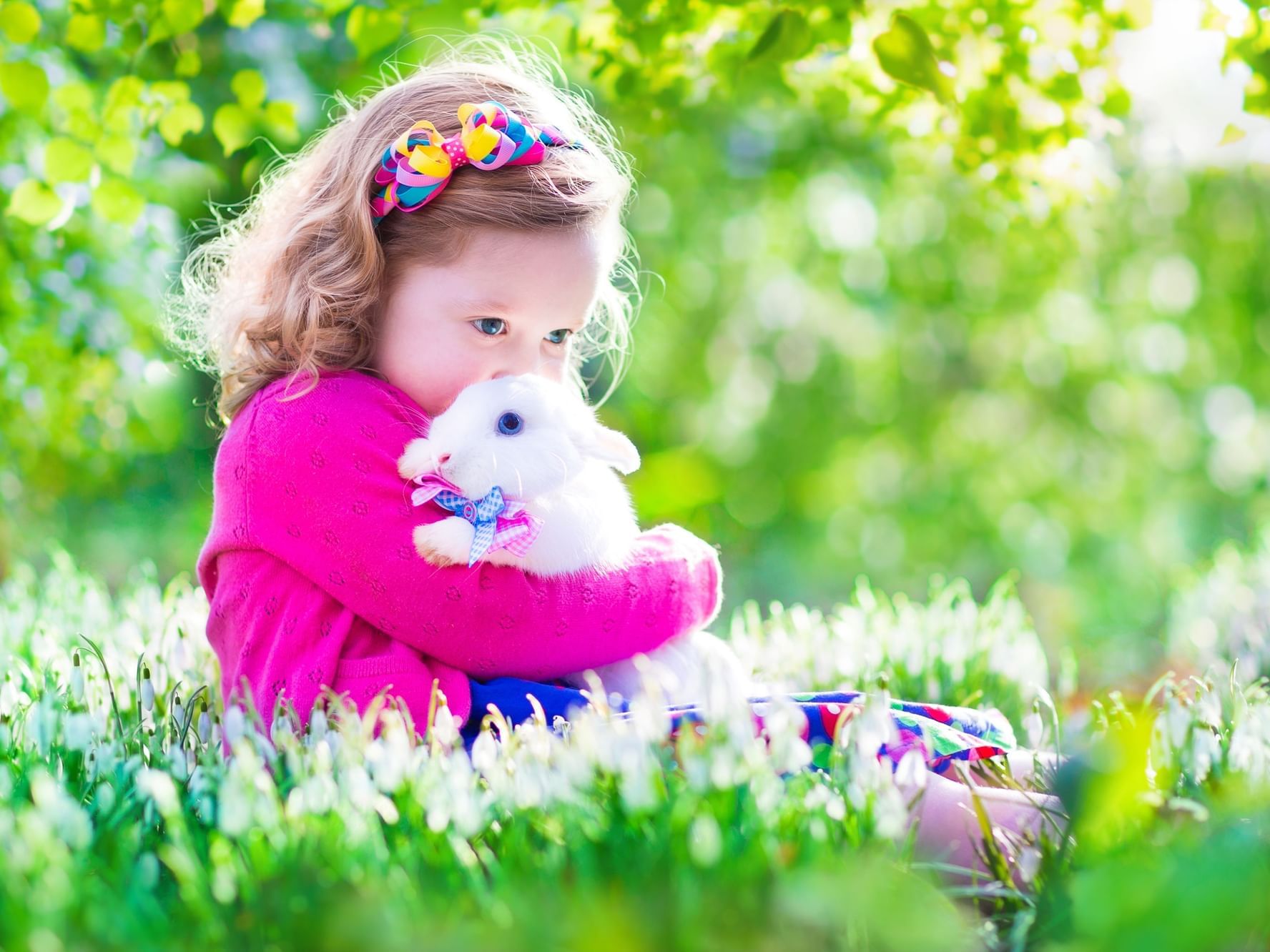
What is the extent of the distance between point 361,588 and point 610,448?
0.51m

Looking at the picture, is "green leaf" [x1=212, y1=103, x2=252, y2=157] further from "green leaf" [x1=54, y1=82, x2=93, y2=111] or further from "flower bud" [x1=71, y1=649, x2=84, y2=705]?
"flower bud" [x1=71, y1=649, x2=84, y2=705]

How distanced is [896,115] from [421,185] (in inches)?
83.5

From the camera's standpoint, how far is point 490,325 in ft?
7.12

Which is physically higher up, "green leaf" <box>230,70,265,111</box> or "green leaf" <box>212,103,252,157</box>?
"green leaf" <box>230,70,265,111</box>

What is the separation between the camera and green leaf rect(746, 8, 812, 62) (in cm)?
247

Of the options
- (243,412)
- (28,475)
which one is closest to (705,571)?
(243,412)

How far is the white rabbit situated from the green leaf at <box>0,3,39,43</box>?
1.42 meters

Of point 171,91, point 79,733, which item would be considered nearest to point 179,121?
point 171,91

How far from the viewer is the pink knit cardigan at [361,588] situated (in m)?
1.97

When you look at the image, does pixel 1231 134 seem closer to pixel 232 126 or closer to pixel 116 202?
pixel 232 126

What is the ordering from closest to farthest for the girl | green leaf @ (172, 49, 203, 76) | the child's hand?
the child's hand → the girl → green leaf @ (172, 49, 203, 76)

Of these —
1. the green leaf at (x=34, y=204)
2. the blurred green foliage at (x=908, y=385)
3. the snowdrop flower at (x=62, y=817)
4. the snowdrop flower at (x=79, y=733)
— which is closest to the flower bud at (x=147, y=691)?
the snowdrop flower at (x=79, y=733)

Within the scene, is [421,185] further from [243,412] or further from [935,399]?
[935,399]

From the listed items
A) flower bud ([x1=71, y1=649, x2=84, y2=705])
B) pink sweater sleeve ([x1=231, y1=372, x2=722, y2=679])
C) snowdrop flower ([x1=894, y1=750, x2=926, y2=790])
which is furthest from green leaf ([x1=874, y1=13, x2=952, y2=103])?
flower bud ([x1=71, y1=649, x2=84, y2=705])
